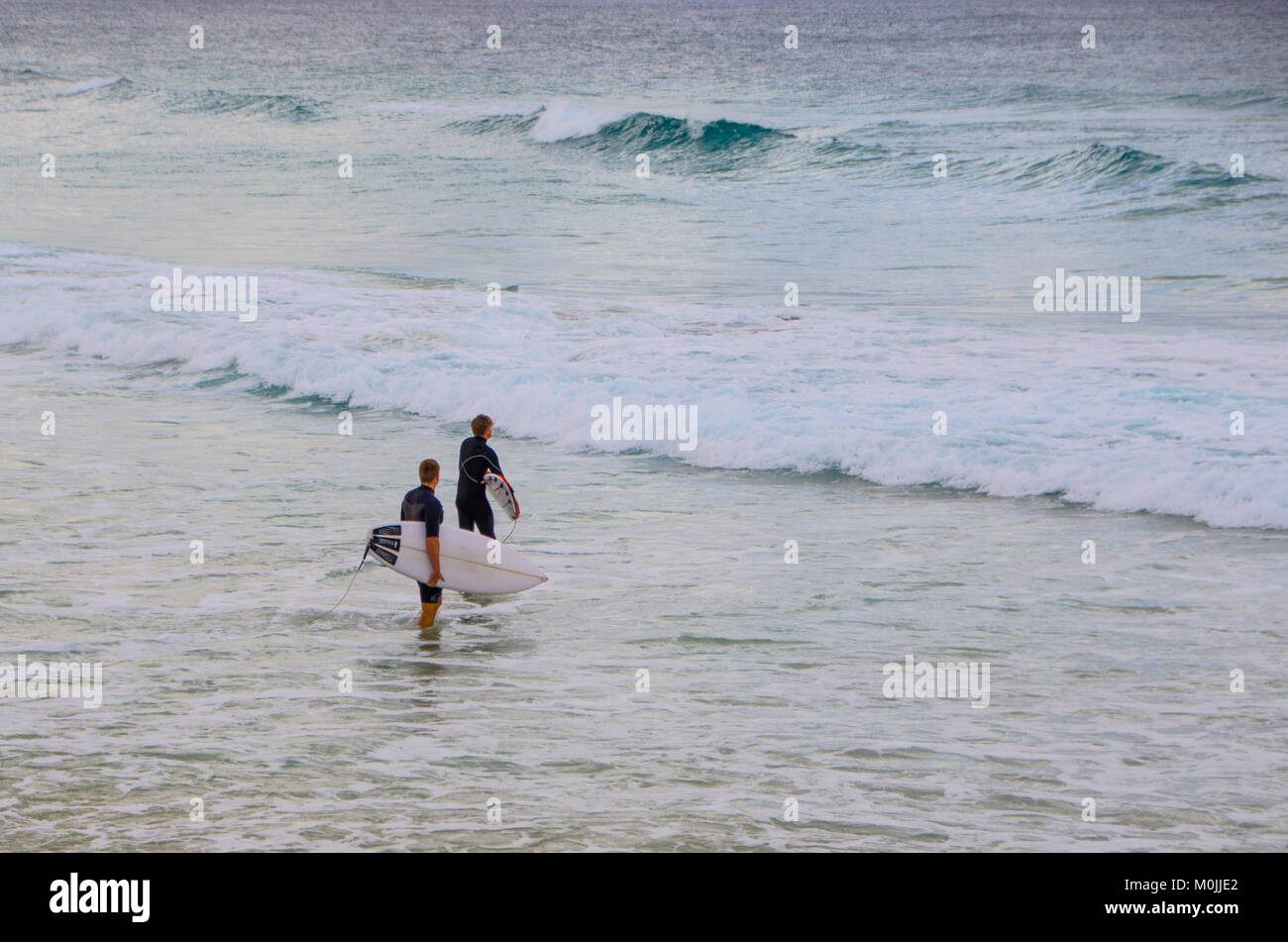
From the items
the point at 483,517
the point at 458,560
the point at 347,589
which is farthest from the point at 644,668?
the point at 347,589

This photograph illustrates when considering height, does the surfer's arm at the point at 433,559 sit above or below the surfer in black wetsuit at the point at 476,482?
below

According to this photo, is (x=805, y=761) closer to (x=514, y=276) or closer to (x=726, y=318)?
(x=726, y=318)

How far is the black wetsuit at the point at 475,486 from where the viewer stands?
34.1 feet

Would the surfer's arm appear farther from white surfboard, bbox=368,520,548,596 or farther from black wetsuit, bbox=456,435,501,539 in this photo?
black wetsuit, bbox=456,435,501,539

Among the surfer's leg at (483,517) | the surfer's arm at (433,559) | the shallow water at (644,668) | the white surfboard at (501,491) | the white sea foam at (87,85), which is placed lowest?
the shallow water at (644,668)

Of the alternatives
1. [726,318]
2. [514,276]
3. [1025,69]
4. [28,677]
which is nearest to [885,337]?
[726,318]

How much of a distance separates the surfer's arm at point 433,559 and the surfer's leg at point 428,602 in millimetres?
70

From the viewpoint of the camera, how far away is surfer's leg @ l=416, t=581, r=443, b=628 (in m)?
9.45

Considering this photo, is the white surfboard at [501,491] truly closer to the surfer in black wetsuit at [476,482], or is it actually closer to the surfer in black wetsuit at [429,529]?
the surfer in black wetsuit at [476,482]

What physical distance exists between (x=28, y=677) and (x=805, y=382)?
10.3 metres

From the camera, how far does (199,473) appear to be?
13.5 meters

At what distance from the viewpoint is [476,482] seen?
10453mm

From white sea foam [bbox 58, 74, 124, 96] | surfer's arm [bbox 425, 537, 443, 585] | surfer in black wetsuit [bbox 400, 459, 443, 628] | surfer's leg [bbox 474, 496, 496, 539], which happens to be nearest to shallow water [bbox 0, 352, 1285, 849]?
surfer in black wetsuit [bbox 400, 459, 443, 628]

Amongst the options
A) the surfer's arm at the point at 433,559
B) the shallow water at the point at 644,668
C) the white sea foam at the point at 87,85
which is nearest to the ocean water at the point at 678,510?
the shallow water at the point at 644,668
